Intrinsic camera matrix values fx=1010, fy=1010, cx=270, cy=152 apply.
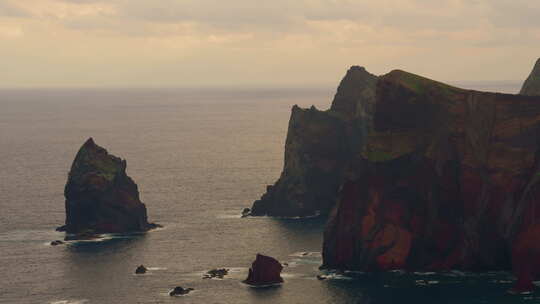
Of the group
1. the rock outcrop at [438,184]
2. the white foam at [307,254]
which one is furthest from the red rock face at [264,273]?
the white foam at [307,254]

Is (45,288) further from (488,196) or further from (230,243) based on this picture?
(488,196)

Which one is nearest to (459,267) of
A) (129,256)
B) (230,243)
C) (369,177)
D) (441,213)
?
(441,213)

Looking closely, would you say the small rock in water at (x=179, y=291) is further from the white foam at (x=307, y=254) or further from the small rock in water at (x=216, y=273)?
the white foam at (x=307, y=254)

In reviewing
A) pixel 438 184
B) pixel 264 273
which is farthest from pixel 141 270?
pixel 438 184

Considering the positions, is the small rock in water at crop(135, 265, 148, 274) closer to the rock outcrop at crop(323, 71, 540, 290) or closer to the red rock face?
the red rock face

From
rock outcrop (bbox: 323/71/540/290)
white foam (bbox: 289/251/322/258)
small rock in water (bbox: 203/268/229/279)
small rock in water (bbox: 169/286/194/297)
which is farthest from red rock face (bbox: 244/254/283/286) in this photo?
white foam (bbox: 289/251/322/258)
